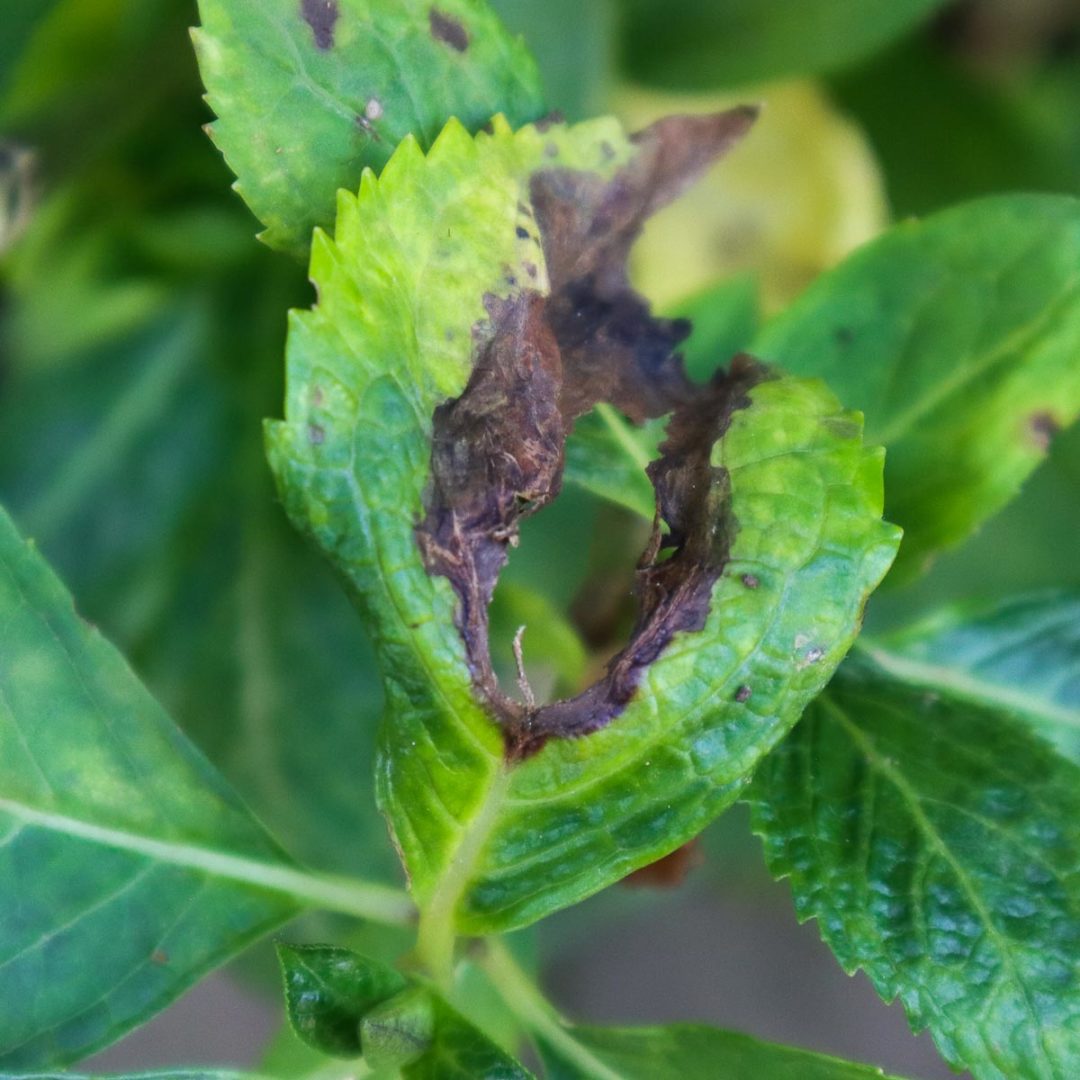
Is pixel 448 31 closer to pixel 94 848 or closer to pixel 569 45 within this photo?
pixel 94 848

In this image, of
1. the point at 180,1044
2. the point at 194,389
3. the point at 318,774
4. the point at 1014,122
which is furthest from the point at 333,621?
the point at 1014,122

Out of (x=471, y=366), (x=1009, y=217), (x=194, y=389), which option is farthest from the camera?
(x=194, y=389)

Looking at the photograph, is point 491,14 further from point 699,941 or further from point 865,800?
point 699,941

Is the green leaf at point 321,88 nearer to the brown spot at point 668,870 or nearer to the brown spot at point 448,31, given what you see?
the brown spot at point 448,31

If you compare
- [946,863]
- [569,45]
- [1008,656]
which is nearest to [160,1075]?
[946,863]

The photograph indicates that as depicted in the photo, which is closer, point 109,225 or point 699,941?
point 109,225

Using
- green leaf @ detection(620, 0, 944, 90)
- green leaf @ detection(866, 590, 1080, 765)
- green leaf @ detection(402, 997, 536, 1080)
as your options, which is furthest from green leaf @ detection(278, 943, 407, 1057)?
green leaf @ detection(620, 0, 944, 90)
